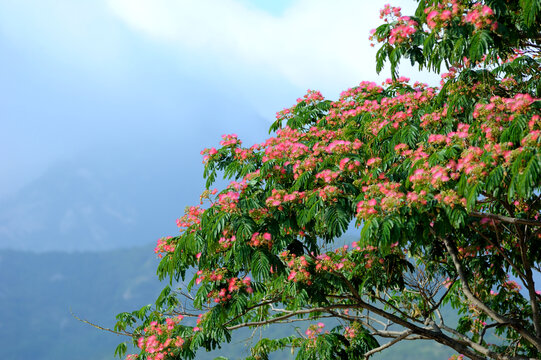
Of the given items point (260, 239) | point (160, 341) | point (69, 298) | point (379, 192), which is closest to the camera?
point (379, 192)

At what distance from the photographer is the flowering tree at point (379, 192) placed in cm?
490

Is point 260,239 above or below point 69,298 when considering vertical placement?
below

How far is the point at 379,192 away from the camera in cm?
523

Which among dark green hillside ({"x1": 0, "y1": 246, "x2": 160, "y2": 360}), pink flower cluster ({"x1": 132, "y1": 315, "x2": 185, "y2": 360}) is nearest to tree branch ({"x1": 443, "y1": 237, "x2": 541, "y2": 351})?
pink flower cluster ({"x1": 132, "y1": 315, "x2": 185, "y2": 360})

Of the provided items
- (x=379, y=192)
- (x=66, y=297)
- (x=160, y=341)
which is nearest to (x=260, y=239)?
(x=379, y=192)

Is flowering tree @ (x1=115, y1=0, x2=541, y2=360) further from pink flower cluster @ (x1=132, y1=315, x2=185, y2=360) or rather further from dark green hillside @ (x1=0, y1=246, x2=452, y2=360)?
dark green hillside @ (x1=0, y1=246, x2=452, y2=360)

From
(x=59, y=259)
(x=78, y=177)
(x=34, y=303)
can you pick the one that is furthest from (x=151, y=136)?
(x=34, y=303)

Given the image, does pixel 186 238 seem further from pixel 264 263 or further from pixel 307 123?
A: pixel 307 123

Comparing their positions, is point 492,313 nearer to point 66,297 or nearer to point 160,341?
point 160,341

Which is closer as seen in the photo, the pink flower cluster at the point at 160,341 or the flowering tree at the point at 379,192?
the flowering tree at the point at 379,192

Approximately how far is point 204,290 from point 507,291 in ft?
19.0

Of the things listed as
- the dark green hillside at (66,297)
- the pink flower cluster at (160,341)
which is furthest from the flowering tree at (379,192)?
the dark green hillside at (66,297)

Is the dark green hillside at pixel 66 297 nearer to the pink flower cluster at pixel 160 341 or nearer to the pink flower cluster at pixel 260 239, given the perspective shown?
the pink flower cluster at pixel 160 341

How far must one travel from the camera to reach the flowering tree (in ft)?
16.1
